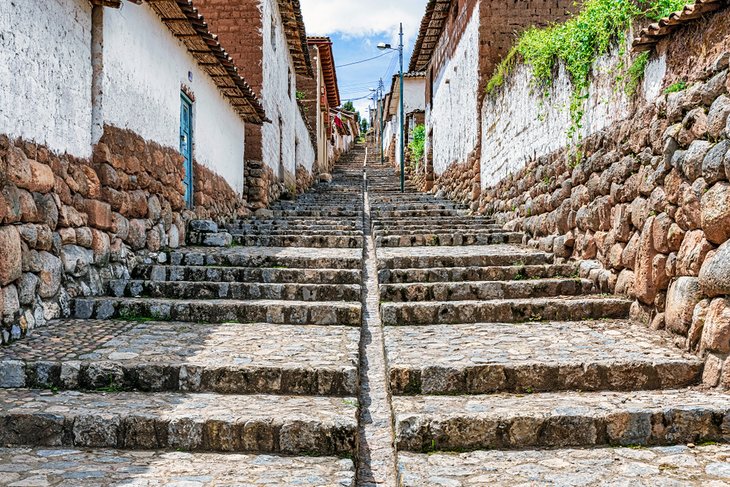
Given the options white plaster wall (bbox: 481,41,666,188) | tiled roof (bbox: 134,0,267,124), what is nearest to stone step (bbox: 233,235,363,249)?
tiled roof (bbox: 134,0,267,124)

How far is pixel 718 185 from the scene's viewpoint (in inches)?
149

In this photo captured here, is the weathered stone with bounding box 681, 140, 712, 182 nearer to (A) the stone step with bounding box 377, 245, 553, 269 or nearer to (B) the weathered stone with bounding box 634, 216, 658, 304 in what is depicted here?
(B) the weathered stone with bounding box 634, 216, 658, 304

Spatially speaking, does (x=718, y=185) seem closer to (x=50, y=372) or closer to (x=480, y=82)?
(x=50, y=372)

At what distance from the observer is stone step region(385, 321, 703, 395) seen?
390 centimetres

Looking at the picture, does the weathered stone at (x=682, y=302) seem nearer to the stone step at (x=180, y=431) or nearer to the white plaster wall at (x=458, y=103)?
the stone step at (x=180, y=431)

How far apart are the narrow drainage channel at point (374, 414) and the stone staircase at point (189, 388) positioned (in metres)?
0.12

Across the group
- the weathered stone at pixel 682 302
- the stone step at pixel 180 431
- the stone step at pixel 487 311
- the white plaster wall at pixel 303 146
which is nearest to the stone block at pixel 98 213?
the stone step at pixel 180 431

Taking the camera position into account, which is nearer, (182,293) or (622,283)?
(622,283)

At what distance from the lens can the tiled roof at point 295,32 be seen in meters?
14.9

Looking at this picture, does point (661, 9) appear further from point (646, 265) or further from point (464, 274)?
point (464, 274)

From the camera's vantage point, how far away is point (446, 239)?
28.9ft

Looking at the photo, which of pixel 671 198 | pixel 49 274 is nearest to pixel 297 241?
pixel 49 274

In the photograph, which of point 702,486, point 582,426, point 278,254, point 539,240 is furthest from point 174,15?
point 702,486

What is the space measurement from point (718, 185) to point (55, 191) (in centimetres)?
481
